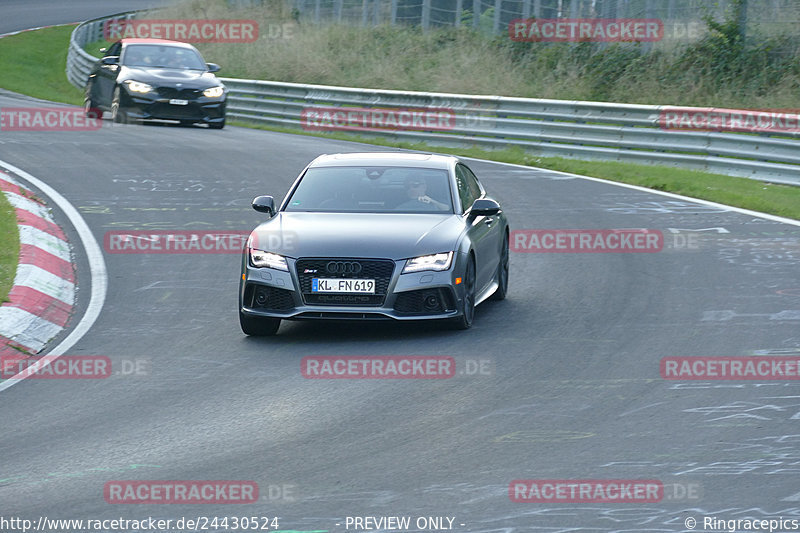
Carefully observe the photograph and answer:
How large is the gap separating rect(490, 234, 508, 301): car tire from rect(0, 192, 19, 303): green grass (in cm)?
439

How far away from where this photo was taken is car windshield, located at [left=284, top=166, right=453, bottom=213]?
37.3ft

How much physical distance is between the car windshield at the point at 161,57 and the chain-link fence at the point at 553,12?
10.6 metres

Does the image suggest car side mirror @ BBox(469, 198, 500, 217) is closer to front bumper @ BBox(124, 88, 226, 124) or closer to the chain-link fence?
front bumper @ BBox(124, 88, 226, 124)

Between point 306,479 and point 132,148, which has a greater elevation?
point 306,479

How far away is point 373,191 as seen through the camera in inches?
455

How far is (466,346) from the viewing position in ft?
33.0

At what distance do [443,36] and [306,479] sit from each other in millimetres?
32332

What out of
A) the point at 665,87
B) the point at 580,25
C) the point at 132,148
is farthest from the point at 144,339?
the point at 580,25

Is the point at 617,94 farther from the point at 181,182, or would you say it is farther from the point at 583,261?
the point at 583,261
